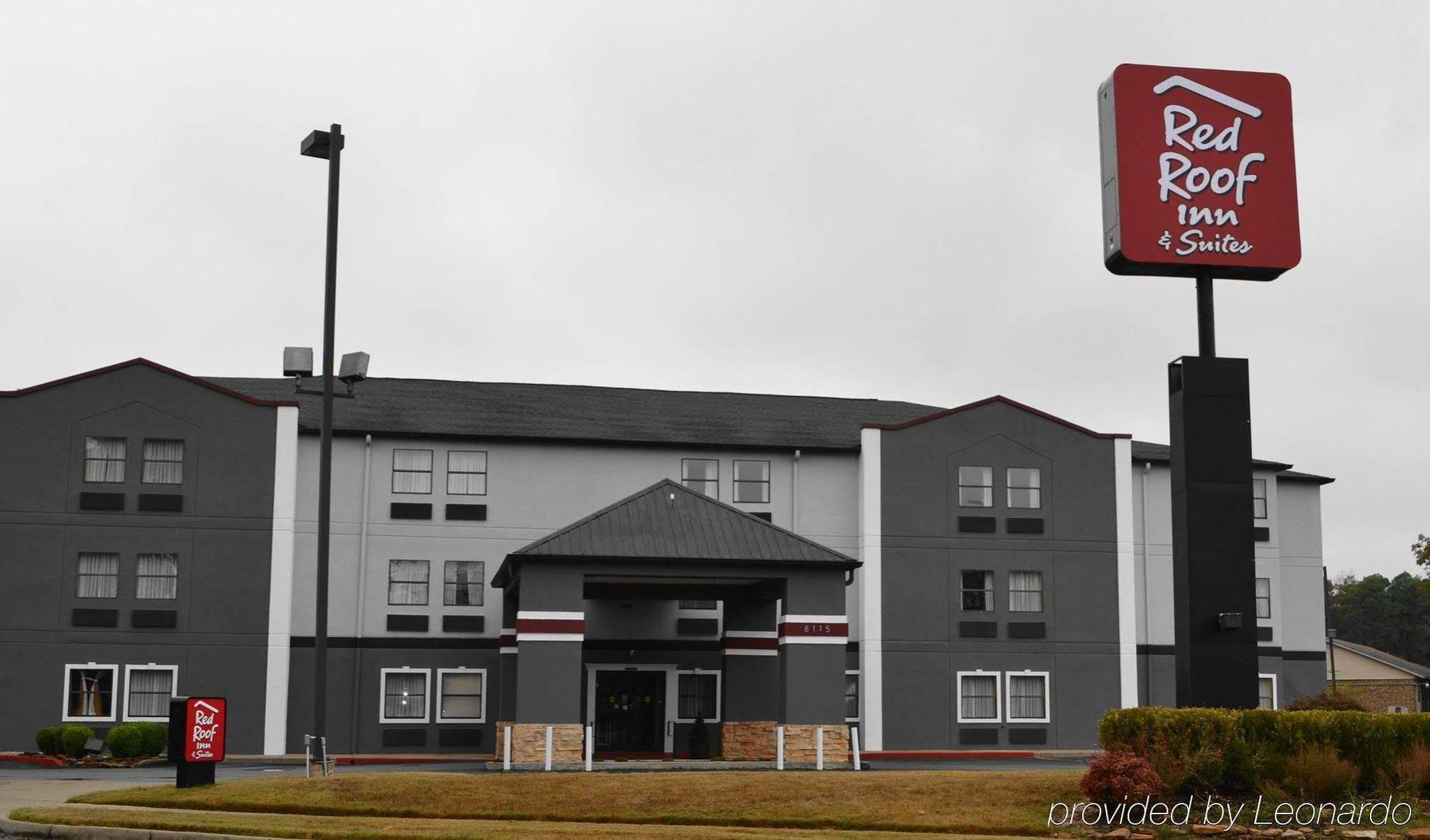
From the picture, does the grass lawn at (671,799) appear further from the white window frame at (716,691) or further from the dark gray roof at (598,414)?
the dark gray roof at (598,414)

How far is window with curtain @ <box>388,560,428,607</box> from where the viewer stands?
136 feet

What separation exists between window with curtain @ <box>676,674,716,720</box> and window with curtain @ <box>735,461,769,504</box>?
213 inches

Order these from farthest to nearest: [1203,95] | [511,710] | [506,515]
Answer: [506,515]
[511,710]
[1203,95]

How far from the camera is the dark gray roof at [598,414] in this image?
42.9m

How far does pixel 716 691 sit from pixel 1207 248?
22.5 meters

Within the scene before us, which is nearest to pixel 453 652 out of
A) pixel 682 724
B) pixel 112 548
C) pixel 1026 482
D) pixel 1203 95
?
pixel 682 724

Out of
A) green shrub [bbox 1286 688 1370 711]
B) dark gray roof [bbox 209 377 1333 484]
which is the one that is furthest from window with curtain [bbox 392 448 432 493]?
green shrub [bbox 1286 688 1370 711]

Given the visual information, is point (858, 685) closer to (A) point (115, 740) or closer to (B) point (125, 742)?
(B) point (125, 742)

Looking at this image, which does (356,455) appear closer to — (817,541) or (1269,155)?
(817,541)

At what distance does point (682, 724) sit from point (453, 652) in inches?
266

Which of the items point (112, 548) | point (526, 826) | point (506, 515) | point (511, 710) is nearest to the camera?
point (526, 826)

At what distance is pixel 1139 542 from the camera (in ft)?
145

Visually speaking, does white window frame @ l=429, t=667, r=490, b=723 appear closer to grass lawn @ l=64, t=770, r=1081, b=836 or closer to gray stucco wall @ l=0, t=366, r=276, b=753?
gray stucco wall @ l=0, t=366, r=276, b=753

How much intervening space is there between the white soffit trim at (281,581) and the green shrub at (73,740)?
15.0ft
